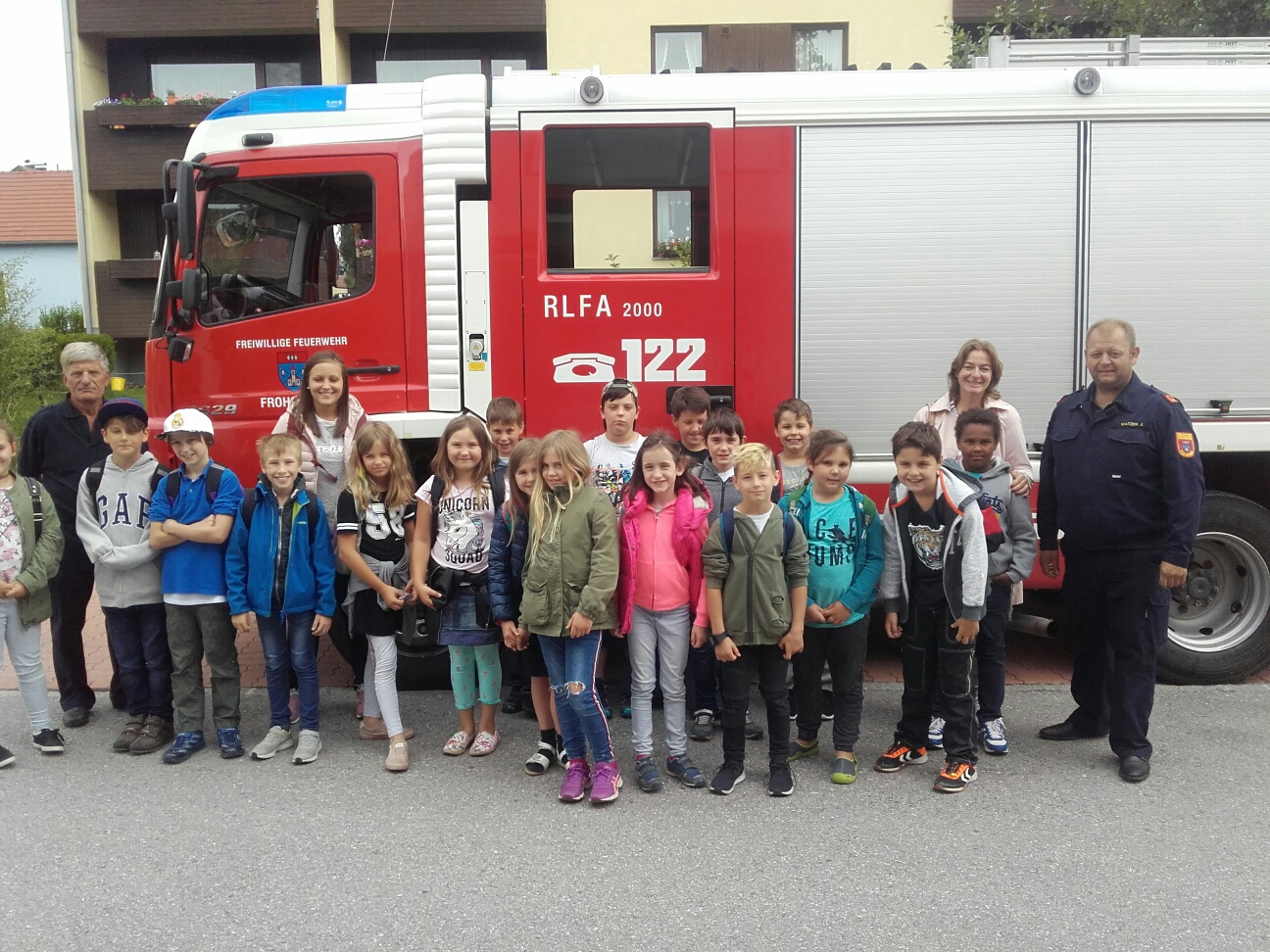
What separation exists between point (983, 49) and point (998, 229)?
17.9 feet

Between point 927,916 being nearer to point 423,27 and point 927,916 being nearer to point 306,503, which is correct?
point 306,503

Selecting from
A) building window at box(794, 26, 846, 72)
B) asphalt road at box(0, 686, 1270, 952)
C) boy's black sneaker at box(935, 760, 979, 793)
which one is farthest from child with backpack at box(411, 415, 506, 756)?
building window at box(794, 26, 846, 72)

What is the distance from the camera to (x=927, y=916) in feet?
10.6

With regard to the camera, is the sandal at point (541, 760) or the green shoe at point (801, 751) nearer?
the sandal at point (541, 760)

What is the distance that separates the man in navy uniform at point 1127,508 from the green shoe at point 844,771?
1.15 metres

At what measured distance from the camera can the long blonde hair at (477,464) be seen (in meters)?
4.55

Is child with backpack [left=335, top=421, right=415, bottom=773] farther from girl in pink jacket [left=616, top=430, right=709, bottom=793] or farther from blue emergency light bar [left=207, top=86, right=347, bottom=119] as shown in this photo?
blue emergency light bar [left=207, top=86, right=347, bottom=119]

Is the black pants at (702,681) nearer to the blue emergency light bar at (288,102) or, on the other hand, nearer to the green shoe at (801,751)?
the green shoe at (801,751)

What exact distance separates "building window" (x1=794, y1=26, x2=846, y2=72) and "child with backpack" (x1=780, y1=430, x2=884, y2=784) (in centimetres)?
1236

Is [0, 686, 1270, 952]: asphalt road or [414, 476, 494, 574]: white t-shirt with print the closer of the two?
[0, 686, 1270, 952]: asphalt road

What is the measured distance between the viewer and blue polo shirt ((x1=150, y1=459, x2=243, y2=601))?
15.1 ft

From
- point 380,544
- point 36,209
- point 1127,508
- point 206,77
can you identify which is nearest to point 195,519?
point 380,544

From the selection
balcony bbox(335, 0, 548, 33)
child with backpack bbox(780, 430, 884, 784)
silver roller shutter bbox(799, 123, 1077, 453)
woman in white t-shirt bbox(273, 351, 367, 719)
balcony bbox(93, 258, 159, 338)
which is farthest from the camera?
balcony bbox(93, 258, 159, 338)

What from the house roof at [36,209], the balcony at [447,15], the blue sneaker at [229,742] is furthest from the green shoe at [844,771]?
the house roof at [36,209]
